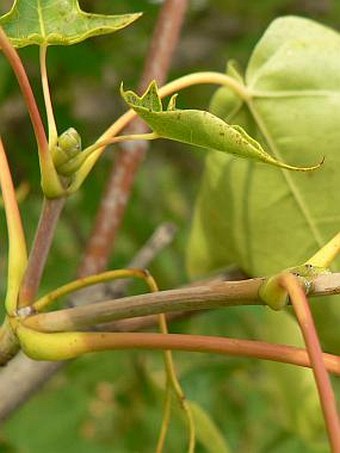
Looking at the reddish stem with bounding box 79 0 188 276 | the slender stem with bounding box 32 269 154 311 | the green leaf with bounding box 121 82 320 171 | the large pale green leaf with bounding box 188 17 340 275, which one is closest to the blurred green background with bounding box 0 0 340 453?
the reddish stem with bounding box 79 0 188 276

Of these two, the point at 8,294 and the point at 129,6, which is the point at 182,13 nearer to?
the point at 129,6

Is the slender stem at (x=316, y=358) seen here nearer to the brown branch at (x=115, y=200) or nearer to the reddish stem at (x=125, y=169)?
the brown branch at (x=115, y=200)

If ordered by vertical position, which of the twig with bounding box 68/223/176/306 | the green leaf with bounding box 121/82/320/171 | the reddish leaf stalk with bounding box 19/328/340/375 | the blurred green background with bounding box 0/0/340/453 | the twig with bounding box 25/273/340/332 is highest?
the green leaf with bounding box 121/82/320/171

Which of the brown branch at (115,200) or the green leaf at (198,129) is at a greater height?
the green leaf at (198,129)

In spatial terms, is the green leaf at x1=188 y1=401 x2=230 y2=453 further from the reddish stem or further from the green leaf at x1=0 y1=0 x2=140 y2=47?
the green leaf at x1=0 y1=0 x2=140 y2=47

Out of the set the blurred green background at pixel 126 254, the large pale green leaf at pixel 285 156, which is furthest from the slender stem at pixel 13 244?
the blurred green background at pixel 126 254

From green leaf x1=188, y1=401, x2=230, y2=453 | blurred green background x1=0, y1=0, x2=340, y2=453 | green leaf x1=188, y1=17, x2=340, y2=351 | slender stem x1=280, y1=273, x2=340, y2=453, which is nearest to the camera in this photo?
slender stem x1=280, y1=273, x2=340, y2=453
